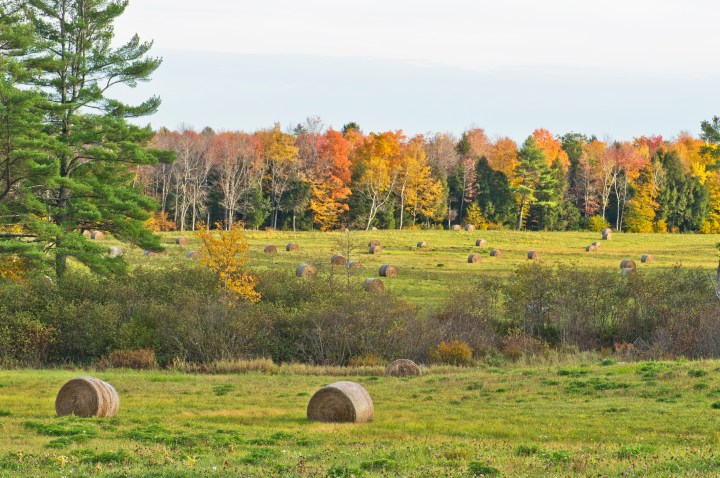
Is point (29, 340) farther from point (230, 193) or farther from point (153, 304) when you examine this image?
point (230, 193)

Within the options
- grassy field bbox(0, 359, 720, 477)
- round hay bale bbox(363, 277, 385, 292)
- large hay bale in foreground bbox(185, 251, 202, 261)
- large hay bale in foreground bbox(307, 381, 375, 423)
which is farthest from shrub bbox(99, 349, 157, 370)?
large hay bale in foreground bbox(185, 251, 202, 261)

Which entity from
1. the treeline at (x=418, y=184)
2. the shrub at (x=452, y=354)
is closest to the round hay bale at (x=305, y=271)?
the shrub at (x=452, y=354)

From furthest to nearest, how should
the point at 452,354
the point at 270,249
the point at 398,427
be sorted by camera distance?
the point at 270,249 → the point at 452,354 → the point at 398,427

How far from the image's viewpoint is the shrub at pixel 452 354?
33362mm

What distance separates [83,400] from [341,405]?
5661mm

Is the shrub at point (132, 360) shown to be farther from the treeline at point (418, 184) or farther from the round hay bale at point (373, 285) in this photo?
the treeline at point (418, 184)

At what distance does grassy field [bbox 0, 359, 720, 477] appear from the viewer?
42.3 ft

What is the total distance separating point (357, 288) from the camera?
40.2 metres

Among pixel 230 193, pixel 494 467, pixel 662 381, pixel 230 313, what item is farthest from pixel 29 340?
pixel 230 193

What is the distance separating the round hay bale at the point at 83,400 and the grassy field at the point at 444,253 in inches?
1003

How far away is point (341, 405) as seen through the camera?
745 inches

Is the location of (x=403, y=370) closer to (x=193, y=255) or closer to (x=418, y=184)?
(x=193, y=255)

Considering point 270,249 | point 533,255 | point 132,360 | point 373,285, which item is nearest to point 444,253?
point 533,255

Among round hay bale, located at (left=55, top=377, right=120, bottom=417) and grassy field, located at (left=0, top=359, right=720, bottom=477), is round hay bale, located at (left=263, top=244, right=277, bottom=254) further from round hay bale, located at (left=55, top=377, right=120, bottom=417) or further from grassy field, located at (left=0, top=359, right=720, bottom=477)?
round hay bale, located at (left=55, top=377, right=120, bottom=417)
